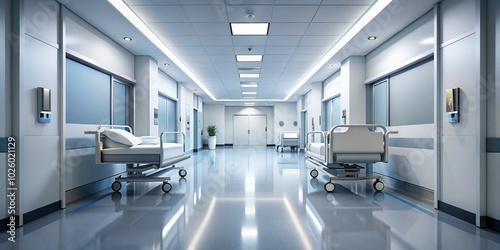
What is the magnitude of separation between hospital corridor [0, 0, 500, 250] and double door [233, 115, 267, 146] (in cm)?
1294

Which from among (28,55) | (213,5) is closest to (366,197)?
(213,5)

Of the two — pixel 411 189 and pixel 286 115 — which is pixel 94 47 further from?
pixel 286 115

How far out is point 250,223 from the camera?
3.14 m

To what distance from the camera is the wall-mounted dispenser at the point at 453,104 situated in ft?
11.4

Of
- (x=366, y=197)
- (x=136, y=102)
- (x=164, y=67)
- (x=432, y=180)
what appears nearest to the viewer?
(x=432, y=180)

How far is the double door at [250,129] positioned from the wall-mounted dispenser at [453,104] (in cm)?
1702

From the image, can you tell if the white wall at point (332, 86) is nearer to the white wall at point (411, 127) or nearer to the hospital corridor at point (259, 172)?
the hospital corridor at point (259, 172)

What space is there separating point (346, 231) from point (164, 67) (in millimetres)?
7054

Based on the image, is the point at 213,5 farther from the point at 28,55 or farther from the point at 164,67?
the point at 164,67

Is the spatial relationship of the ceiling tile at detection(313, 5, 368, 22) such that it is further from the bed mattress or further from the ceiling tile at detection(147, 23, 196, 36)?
the bed mattress

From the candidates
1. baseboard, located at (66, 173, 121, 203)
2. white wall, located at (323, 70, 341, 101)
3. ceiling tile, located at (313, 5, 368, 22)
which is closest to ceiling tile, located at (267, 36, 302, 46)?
ceiling tile, located at (313, 5, 368, 22)

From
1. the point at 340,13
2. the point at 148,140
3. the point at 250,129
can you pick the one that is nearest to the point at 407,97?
the point at 340,13

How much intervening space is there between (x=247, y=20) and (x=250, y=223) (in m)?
3.77

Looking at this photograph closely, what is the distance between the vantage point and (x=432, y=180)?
421 centimetres
